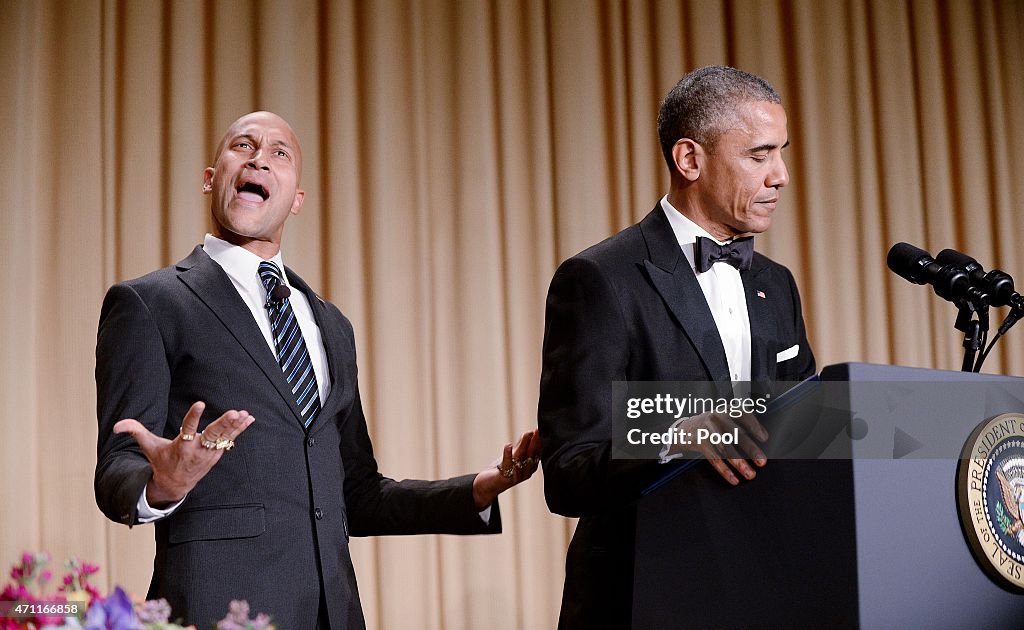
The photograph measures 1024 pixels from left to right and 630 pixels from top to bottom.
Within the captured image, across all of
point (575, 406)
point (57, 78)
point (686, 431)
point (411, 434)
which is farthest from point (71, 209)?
point (686, 431)

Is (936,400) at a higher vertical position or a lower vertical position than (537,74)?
lower

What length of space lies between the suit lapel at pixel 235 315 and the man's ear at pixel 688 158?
78cm

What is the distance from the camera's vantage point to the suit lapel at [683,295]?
171 cm

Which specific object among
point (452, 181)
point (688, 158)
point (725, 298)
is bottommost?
point (725, 298)

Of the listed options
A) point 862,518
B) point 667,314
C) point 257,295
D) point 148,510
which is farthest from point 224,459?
point 862,518

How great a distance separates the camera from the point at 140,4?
349 centimetres

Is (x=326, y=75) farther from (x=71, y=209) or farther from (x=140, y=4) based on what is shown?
(x=71, y=209)

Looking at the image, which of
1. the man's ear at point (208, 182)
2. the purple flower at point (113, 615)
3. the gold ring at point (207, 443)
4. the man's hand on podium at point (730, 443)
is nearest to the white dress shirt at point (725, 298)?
the man's hand on podium at point (730, 443)

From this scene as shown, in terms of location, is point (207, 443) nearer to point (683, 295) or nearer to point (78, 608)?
point (78, 608)

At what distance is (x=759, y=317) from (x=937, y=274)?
29cm

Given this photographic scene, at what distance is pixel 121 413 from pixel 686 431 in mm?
955

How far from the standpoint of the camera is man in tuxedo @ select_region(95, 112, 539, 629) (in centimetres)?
175

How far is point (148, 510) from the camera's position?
5.38 feet

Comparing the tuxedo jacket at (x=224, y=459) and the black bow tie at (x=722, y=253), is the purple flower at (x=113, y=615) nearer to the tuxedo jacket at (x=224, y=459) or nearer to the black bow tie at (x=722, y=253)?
the tuxedo jacket at (x=224, y=459)
